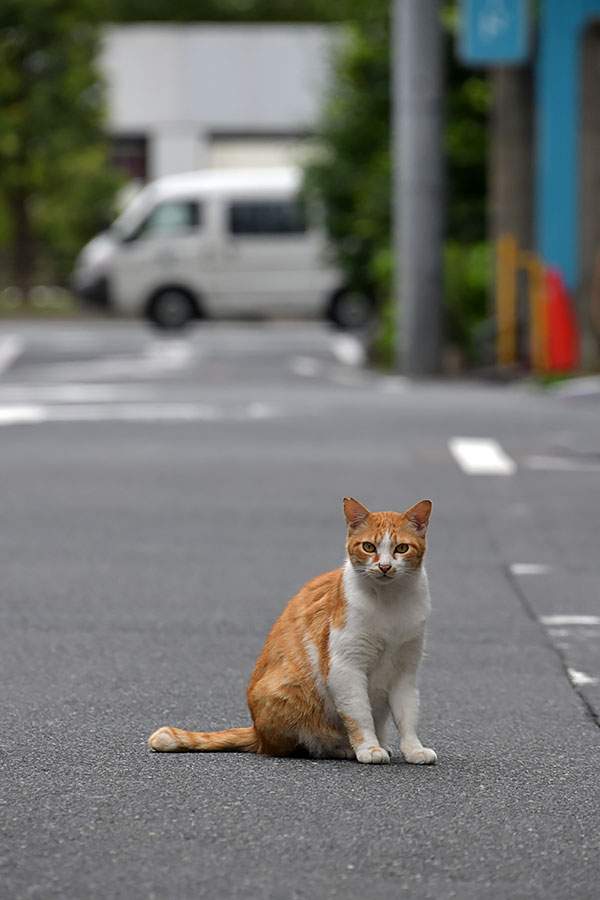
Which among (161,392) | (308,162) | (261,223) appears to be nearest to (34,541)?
(161,392)

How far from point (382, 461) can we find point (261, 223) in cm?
1954

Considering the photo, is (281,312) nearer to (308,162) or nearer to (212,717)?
(308,162)

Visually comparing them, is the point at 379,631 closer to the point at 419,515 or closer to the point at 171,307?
the point at 419,515

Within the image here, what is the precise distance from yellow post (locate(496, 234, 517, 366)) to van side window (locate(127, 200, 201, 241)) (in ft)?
35.7

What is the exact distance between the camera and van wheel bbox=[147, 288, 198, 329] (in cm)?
3238

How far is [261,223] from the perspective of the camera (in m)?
32.1

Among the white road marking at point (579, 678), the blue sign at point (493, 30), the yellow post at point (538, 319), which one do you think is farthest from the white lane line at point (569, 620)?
the blue sign at point (493, 30)

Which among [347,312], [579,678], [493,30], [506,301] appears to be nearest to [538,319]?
[506,301]

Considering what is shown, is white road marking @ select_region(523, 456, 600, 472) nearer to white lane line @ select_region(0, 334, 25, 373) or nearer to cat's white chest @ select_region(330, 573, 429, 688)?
cat's white chest @ select_region(330, 573, 429, 688)

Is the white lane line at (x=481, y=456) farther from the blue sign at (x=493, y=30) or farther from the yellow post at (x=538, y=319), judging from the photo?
the blue sign at (x=493, y=30)

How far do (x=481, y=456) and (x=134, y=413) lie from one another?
14.3 ft

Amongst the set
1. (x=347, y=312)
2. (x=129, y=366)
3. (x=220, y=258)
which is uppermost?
(x=220, y=258)

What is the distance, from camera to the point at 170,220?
A: 105 feet

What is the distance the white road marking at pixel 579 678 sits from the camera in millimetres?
6656
